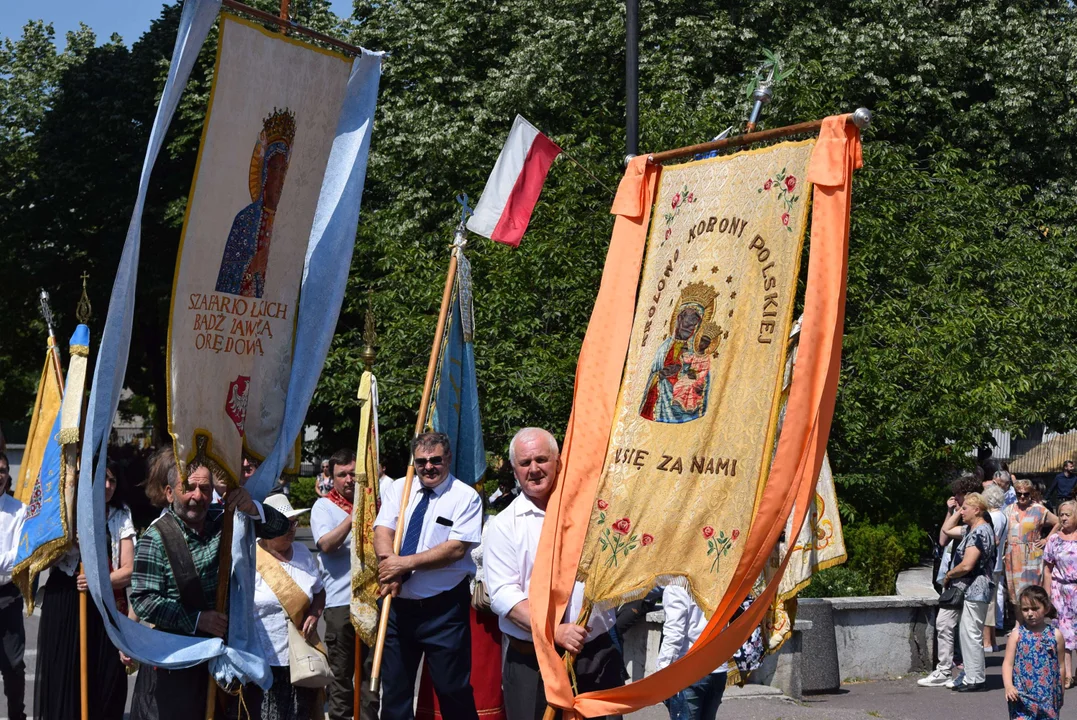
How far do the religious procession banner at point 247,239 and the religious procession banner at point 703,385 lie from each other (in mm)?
1626

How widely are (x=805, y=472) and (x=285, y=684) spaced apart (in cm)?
311

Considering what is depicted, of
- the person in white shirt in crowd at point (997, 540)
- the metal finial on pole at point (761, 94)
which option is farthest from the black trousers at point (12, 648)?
the person in white shirt in crowd at point (997, 540)

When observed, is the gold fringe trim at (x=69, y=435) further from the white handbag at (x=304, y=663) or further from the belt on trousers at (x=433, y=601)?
the belt on trousers at (x=433, y=601)

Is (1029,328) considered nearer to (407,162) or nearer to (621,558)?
(407,162)

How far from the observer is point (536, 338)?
15.5 meters

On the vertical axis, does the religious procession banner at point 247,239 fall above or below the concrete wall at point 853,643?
above

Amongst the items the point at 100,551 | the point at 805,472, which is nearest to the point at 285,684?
the point at 100,551

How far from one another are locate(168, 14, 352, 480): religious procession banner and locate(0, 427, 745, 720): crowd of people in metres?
0.29

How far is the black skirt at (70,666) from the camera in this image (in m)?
7.80

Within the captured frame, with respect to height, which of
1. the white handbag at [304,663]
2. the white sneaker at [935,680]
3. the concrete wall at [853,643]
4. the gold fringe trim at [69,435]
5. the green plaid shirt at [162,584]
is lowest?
the white sneaker at [935,680]

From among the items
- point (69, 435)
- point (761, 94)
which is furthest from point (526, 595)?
point (69, 435)

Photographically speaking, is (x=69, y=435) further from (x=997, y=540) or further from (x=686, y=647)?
(x=997, y=540)

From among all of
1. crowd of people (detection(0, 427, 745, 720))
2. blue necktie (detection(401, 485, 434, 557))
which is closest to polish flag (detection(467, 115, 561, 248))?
crowd of people (detection(0, 427, 745, 720))

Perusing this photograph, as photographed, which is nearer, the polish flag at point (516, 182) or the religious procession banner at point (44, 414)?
the religious procession banner at point (44, 414)
